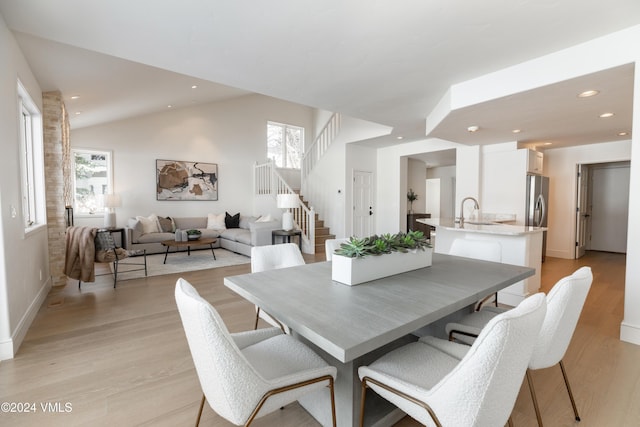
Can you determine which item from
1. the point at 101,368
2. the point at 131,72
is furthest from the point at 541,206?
the point at 131,72

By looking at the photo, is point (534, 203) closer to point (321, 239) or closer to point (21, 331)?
point (321, 239)

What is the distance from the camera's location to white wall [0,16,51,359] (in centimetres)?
225

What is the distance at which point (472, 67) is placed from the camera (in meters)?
3.03

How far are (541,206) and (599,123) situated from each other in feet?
5.64

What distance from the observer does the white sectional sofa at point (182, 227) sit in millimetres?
6129

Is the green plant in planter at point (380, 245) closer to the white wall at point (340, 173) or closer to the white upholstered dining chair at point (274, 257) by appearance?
the white upholstered dining chair at point (274, 257)

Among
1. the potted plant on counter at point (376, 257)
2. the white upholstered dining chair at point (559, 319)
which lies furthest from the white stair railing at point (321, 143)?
the white upholstered dining chair at point (559, 319)

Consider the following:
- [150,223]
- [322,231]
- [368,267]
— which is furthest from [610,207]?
[150,223]

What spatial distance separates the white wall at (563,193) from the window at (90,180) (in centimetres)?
927

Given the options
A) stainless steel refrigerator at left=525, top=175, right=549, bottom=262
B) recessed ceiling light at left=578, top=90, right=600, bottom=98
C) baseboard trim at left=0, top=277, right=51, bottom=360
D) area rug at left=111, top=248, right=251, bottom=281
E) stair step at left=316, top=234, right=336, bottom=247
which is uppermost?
recessed ceiling light at left=578, top=90, right=600, bottom=98

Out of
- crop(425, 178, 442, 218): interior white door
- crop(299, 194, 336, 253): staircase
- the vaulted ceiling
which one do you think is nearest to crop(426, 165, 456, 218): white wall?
crop(425, 178, 442, 218): interior white door

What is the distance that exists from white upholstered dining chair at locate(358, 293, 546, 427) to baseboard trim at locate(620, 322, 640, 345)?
2409 mm

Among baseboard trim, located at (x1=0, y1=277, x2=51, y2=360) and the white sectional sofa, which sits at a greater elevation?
the white sectional sofa

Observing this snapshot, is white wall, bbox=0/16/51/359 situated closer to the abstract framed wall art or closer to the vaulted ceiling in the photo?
the vaulted ceiling
